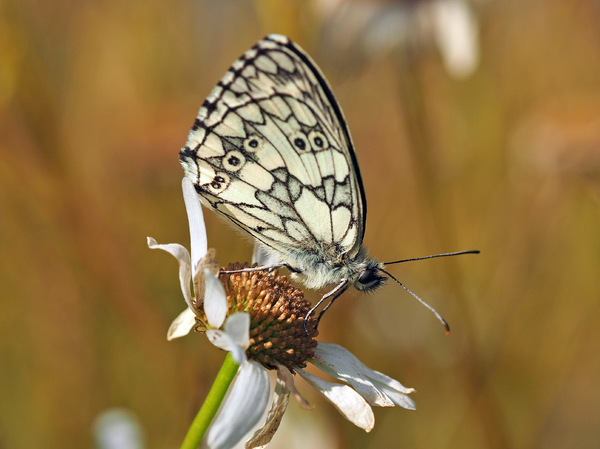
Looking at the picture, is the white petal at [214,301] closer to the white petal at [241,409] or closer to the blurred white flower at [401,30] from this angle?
the white petal at [241,409]

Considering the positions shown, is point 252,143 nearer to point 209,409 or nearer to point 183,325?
point 183,325

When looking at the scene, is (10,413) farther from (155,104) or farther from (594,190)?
(594,190)

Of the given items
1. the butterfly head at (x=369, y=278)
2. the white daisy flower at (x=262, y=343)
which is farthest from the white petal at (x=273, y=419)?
the butterfly head at (x=369, y=278)

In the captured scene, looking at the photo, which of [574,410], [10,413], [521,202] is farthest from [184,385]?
[521,202]

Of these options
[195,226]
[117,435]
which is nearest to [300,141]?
[195,226]

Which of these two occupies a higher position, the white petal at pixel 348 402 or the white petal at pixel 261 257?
the white petal at pixel 261 257

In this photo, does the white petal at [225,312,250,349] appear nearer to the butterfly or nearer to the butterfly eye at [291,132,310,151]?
the butterfly
